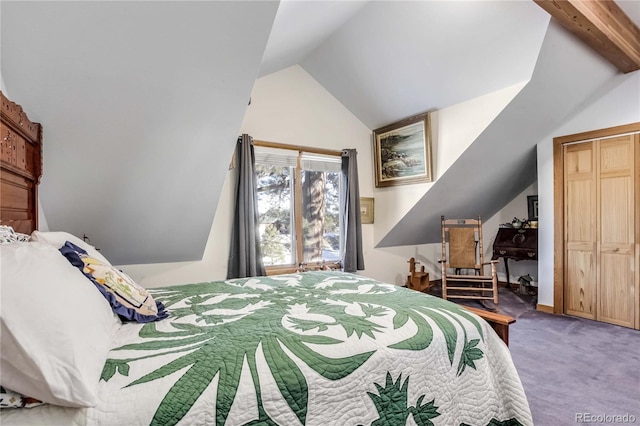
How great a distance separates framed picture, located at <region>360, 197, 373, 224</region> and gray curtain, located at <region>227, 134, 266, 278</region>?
1541 mm

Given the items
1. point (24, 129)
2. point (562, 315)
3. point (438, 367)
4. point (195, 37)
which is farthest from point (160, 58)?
point (562, 315)

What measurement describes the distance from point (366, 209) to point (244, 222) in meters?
1.74

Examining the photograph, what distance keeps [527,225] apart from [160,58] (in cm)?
448

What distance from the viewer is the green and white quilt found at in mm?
837

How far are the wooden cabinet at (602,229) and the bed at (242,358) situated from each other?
2671 millimetres

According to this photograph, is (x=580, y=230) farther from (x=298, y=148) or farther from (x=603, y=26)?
(x=298, y=148)

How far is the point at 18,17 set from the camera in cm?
127

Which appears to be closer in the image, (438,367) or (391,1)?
(438,367)

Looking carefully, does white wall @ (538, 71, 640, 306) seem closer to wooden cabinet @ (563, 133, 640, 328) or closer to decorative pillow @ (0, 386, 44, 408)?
wooden cabinet @ (563, 133, 640, 328)

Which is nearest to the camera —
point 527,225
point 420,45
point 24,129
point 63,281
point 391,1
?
point 63,281

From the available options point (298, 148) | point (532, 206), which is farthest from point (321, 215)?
point (532, 206)

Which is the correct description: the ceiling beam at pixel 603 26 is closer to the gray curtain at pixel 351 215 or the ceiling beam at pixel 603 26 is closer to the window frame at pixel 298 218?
the gray curtain at pixel 351 215

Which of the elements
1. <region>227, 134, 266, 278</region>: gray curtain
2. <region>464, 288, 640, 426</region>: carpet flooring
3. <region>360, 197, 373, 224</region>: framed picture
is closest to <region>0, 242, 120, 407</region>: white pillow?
<region>464, 288, 640, 426</region>: carpet flooring

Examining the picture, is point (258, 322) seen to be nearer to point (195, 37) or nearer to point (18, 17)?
point (195, 37)
